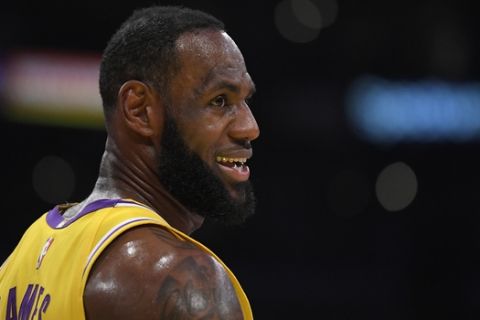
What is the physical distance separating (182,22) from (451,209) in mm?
10144

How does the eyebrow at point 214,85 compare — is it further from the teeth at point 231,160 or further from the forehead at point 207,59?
the teeth at point 231,160

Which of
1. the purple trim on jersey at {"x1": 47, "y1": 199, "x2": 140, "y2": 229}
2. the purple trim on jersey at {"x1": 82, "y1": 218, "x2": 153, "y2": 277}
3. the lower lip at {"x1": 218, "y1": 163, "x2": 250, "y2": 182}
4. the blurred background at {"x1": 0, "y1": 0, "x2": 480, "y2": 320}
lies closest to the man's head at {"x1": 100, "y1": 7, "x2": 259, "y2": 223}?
the lower lip at {"x1": 218, "y1": 163, "x2": 250, "y2": 182}

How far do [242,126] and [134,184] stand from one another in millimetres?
382

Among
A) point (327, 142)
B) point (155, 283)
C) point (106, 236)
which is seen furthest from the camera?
point (327, 142)

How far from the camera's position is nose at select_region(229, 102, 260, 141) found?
105 inches

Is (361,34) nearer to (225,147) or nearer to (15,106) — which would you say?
(15,106)

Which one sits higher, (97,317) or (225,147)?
(225,147)

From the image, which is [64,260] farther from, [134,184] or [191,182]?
[191,182]

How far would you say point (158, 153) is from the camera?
265 centimetres

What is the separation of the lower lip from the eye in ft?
0.61

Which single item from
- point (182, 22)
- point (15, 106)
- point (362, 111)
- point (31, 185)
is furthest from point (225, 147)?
point (362, 111)

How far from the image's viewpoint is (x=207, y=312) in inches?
84.2

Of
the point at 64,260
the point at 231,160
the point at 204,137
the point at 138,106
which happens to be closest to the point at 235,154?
the point at 231,160

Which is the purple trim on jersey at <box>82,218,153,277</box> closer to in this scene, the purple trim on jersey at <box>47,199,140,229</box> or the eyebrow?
the purple trim on jersey at <box>47,199,140,229</box>
